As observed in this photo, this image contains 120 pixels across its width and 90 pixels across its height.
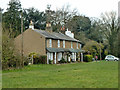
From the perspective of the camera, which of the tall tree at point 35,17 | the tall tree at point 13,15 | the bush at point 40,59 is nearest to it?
the bush at point 40,59

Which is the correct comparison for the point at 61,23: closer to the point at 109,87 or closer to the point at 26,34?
the point at 26,34

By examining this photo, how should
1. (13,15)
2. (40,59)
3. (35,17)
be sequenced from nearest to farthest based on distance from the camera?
(40,59)
(13,15)
(35,17)

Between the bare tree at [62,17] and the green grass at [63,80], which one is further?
the bare tree at [62,17]

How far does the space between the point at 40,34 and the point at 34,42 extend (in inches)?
77.7

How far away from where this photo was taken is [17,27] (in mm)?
63438

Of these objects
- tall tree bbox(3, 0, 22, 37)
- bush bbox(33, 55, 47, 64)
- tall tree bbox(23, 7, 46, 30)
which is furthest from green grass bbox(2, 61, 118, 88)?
tall tree bbox(23, 7, 46, 30)

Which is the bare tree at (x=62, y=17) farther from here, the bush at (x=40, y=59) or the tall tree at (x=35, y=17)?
the bush at (x=40, y=59)

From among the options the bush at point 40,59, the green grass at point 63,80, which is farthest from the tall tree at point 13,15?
the green grass at point 63,80

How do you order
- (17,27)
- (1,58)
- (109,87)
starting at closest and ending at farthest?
(109,87), (1,58), (17,27)

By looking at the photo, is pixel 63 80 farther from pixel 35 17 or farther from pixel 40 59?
pixel 35 17

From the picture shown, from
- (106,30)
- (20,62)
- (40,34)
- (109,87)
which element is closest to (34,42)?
(40,34)

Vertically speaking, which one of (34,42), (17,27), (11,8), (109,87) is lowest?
(109,87)

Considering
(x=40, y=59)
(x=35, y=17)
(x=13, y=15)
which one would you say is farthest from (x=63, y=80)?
(x=35, y=17)

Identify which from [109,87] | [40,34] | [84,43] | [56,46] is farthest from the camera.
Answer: [84,43]
